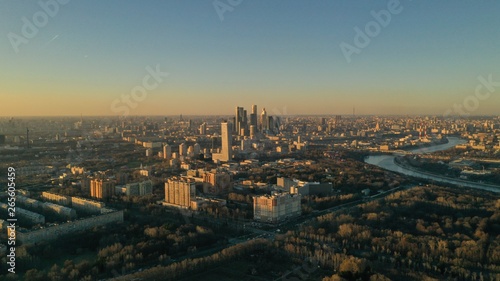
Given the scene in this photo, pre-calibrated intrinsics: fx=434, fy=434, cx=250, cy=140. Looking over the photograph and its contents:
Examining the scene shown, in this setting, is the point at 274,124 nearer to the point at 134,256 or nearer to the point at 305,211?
the point at 305,211

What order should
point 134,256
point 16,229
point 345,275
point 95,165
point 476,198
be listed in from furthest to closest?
point 95,165 < point 476,198 < point 16,229 < point 134,256 < point 345,275

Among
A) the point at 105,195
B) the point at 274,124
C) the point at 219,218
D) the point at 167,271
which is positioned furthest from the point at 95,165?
the point at 274,124

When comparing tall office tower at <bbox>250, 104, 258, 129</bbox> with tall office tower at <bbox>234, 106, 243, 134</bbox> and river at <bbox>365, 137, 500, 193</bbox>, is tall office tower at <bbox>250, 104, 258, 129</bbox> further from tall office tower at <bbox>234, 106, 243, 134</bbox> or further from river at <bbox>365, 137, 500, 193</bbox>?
river at <bbox>365, 137, 500, 193</bbox>

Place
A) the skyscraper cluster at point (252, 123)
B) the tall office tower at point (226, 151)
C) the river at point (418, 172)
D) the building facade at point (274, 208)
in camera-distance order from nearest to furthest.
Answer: the building facade at point (274, 208), the river at point (418, 172), the tall office tower at point (226, 151), the skyscraper cluster at point (252, 123)

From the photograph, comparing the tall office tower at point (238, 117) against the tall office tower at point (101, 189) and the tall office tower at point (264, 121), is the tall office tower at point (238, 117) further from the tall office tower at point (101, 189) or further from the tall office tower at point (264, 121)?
the tall office tower at point (101, 189)

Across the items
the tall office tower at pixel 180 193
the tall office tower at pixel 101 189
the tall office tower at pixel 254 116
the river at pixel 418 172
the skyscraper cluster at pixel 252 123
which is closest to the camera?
the tall office tower at pixel 180 193

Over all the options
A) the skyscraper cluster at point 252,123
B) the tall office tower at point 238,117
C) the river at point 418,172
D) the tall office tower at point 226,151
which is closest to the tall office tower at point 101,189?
the tall office tower at point 226,151

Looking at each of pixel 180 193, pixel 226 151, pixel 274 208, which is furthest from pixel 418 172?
pixel 180 193
